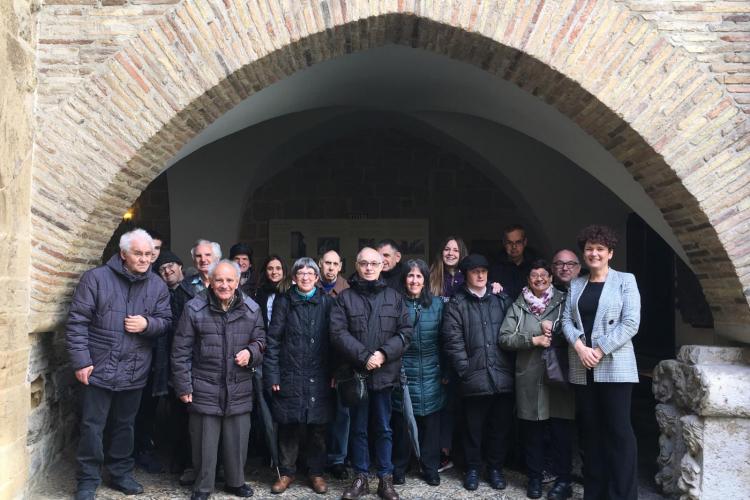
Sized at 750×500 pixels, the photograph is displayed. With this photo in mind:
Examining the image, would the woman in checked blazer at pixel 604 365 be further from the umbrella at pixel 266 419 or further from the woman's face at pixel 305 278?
the umbrella at pixel 266 419

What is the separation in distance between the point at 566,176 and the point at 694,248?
336cm

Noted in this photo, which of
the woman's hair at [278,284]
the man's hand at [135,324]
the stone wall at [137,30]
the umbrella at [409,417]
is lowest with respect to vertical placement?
the umbrella at [409,417]

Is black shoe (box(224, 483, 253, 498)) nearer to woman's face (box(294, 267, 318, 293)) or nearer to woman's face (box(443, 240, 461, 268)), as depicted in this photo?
woman's face (box(294, 267, 318, 293))

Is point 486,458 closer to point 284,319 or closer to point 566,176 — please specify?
point 284,319

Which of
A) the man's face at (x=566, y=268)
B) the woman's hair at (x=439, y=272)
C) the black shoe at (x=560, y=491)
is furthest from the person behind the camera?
the woman's hair at (x=439, y=272)

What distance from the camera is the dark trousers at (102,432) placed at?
14.3ft

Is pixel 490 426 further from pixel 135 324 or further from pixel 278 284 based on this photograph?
pixel 135 324

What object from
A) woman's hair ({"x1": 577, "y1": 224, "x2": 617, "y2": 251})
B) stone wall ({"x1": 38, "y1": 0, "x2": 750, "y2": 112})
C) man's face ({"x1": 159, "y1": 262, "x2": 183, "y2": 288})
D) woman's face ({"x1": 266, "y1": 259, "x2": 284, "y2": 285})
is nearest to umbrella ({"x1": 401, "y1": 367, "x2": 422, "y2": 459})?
woman's face ({"x1": 266, "y1": 259, "x2": 284, "y2": 285})

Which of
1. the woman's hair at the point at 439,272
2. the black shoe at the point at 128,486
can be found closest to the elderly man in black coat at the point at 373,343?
the woman's hair at the point at 439,272

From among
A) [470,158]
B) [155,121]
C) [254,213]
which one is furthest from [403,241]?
[155,121]

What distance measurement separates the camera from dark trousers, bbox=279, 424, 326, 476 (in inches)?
184

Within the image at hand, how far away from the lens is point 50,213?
442 cm

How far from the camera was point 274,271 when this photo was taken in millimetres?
5078

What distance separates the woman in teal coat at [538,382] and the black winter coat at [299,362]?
3.82ft
